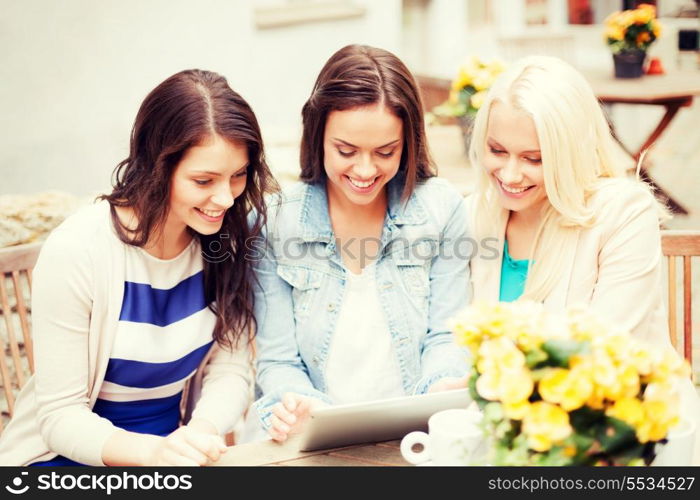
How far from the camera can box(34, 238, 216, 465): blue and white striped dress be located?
164 centimetres

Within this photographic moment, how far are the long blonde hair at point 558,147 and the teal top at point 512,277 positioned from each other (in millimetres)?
55

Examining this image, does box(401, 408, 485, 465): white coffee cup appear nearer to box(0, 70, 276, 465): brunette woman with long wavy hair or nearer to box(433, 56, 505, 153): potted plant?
box(0, 70, 276, 465): brunette woman with long wavy hair

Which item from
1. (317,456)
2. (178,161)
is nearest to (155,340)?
(178,161)

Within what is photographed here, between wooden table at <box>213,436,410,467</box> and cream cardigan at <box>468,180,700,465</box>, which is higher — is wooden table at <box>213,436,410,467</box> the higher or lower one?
the lower one

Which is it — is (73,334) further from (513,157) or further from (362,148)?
(513,157)

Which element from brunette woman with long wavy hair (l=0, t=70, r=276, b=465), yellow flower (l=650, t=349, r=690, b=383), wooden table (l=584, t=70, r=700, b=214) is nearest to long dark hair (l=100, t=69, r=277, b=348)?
brunette woman with long wavy hair (l=0, t=70, r=276, b=465)

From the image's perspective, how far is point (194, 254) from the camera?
5.77 feet

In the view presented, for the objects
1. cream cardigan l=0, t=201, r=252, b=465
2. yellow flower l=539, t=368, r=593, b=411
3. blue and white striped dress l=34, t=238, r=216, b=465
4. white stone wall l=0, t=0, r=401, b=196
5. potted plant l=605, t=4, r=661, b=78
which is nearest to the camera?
yellow flower l=539, t=368, r=593, b=411

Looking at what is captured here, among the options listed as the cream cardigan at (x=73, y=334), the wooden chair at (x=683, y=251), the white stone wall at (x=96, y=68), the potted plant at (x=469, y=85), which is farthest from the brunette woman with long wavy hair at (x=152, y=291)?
the potted plant at (x=469, y=85)

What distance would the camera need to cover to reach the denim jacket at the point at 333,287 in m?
1.82

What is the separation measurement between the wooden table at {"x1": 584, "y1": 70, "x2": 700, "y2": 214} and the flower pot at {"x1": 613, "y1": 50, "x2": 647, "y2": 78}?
0.14ft

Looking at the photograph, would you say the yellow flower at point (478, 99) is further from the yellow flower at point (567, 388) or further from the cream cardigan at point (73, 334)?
the yellow flower at point (567, 388)

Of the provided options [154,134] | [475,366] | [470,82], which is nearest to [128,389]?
[154,134]

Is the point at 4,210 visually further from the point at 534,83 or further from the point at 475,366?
the point at 475,366
